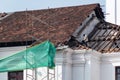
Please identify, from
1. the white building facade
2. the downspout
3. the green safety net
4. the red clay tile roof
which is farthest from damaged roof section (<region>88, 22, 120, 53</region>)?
the green safety net

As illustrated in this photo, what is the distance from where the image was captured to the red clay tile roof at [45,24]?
92.8 feet

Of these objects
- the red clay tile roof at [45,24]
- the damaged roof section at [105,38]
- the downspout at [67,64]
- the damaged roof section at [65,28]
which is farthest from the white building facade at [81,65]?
the red clay tile roof at [45,24]

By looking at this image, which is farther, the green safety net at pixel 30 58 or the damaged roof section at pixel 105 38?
the damaged roof section at pixel 105 38

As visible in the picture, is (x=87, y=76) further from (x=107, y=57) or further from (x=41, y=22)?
(x=41, y=22)

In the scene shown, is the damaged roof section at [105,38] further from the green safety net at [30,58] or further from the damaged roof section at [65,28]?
the green safety net at [30,58]

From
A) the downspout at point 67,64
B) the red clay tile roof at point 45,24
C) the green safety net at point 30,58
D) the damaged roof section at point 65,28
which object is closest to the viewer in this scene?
the green safety net at point 30,58

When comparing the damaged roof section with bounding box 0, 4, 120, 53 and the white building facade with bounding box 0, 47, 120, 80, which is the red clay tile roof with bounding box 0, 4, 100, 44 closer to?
the damaged roof section with bounding box 0, 4, 120, 53

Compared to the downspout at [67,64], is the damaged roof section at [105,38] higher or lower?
higher

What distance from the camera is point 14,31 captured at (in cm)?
2994

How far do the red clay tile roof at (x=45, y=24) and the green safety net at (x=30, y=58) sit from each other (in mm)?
961

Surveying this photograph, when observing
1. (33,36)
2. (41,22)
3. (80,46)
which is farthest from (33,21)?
(80,46)

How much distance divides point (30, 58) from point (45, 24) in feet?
14.0

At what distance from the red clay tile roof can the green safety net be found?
0.96 meters

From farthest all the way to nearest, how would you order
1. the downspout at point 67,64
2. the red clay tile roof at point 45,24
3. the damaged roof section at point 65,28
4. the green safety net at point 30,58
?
the red clay tile roof at point 45,24 < the damaged roof section at point 65,28 < the downspout at point 67,64 < the green safety net at point 30,58
